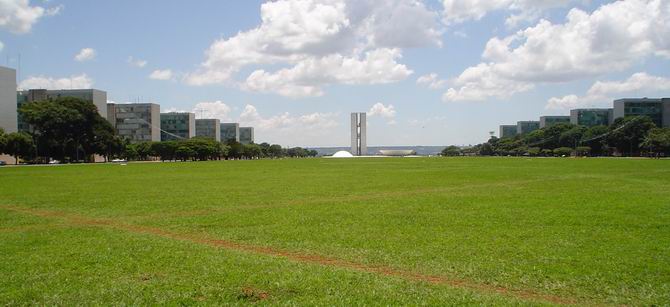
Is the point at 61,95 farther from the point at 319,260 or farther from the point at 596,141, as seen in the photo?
the point at 319,260

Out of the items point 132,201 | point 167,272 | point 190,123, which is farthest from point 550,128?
point 167,272

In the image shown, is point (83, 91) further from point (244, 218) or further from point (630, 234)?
point (630, 234)

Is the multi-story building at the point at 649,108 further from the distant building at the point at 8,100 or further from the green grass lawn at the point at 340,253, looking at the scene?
the distant building at the point at 8,100

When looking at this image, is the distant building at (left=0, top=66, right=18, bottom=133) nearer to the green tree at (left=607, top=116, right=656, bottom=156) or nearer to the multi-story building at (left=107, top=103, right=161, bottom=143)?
the multi-story building at (left=107, top=103, right=161, bottom=143)

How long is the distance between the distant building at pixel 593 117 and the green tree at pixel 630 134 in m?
47.9

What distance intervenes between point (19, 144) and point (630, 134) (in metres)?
111

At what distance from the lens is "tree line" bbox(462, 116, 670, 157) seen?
96.1m

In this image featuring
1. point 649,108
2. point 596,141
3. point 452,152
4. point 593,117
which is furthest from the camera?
point 452,152

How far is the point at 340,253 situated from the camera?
10578mm

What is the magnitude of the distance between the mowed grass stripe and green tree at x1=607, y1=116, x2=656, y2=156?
10912 centimetres

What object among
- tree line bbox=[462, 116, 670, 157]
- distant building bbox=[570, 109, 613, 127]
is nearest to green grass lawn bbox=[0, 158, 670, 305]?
tree line bbox=[462, 116, 670, 157]

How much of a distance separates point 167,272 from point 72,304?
193 centimetres

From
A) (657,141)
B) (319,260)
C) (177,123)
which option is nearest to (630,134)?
(657,141)

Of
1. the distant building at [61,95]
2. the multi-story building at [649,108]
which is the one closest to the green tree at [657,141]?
the multi-story building at [649,108]
